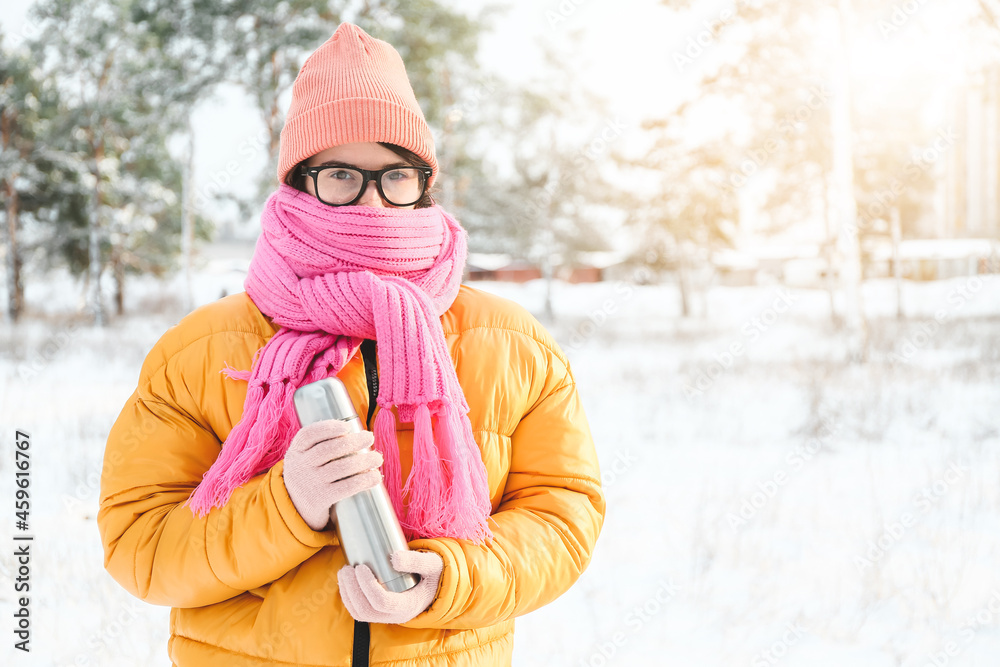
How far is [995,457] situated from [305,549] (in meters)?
7.03

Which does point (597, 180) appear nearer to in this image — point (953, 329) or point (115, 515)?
point (953, 329)

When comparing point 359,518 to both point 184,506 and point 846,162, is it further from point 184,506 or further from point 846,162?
point 846,162

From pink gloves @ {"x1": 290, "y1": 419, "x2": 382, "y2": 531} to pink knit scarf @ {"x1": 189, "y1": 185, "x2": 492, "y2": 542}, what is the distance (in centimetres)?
14

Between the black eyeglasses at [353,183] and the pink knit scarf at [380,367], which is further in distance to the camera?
the black eyeglasses at [353,183]

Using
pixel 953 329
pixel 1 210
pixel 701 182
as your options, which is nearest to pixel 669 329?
pixel 701 182

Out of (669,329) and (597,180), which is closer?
(669,329)

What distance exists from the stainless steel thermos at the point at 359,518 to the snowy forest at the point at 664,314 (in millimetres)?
1236

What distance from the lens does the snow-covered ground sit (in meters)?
3.55

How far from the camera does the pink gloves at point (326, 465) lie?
1.29 meters

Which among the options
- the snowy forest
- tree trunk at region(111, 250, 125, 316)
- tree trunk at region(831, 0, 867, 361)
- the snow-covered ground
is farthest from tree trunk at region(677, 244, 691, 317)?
tree trunk at region(111, 250, 125, 316)

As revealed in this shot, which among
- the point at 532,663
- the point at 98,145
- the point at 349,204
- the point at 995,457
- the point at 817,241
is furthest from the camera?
the point at 817,241

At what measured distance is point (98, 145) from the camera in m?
18.5

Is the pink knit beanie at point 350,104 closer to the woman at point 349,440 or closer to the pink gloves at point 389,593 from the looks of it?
the woman at point 349,440

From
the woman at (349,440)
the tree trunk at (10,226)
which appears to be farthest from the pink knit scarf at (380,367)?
the tree trunk at (10,226)
